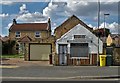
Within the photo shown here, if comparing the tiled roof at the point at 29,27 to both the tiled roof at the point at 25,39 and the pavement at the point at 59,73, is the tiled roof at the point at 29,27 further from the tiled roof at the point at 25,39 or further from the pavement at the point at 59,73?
the pavement at the point at 59,73

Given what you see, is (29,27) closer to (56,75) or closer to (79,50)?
(79,50)

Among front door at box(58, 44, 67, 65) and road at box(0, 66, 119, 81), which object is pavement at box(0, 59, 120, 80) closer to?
road at box(0, 66, 119, 81)

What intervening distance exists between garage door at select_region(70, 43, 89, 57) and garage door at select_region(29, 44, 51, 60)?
408 inches

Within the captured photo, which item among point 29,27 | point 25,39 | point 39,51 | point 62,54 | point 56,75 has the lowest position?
point 56,75

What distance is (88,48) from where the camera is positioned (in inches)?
1289

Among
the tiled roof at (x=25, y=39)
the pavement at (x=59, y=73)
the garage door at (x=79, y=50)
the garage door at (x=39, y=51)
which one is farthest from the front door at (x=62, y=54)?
the tiled roof at (x=25, y=39)

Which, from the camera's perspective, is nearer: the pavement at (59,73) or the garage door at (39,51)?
the pavement at (59,73)

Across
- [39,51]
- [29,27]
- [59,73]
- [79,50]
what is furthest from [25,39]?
[59,73]

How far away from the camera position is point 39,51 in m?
42.8

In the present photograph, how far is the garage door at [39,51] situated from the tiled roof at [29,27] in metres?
28.1

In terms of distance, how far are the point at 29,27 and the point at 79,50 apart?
4085 cm

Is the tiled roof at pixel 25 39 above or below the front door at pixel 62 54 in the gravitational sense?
above

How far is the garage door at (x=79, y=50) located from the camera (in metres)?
32.7

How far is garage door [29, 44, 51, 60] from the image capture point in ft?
139
